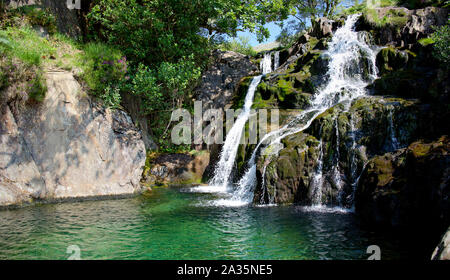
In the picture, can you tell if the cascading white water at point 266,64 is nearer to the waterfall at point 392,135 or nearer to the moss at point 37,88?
the waterfall at point 392,135

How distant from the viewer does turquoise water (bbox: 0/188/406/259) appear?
5617 millimetres

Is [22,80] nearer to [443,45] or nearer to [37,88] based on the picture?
[37,88]

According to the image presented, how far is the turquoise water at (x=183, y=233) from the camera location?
5617 mm

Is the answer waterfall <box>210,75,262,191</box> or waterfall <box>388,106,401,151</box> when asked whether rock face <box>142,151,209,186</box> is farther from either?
waterfall <box>388,106,401,151</box>

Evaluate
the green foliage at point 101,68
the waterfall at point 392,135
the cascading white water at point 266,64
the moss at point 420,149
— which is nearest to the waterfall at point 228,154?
the green foliage at point 101,68

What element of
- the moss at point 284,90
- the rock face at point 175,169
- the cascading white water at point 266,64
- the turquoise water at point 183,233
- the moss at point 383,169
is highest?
the cascading white water at point 266,64

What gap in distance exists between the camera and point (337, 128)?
9.98m

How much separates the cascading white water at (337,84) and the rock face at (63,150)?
4510 millimetres

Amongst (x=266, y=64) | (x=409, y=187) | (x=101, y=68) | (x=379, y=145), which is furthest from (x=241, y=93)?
(x=409, y=187)

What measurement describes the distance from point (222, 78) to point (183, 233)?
12.4 meters

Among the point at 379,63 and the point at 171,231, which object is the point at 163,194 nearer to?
the point at 171,231

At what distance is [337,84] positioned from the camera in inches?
567
